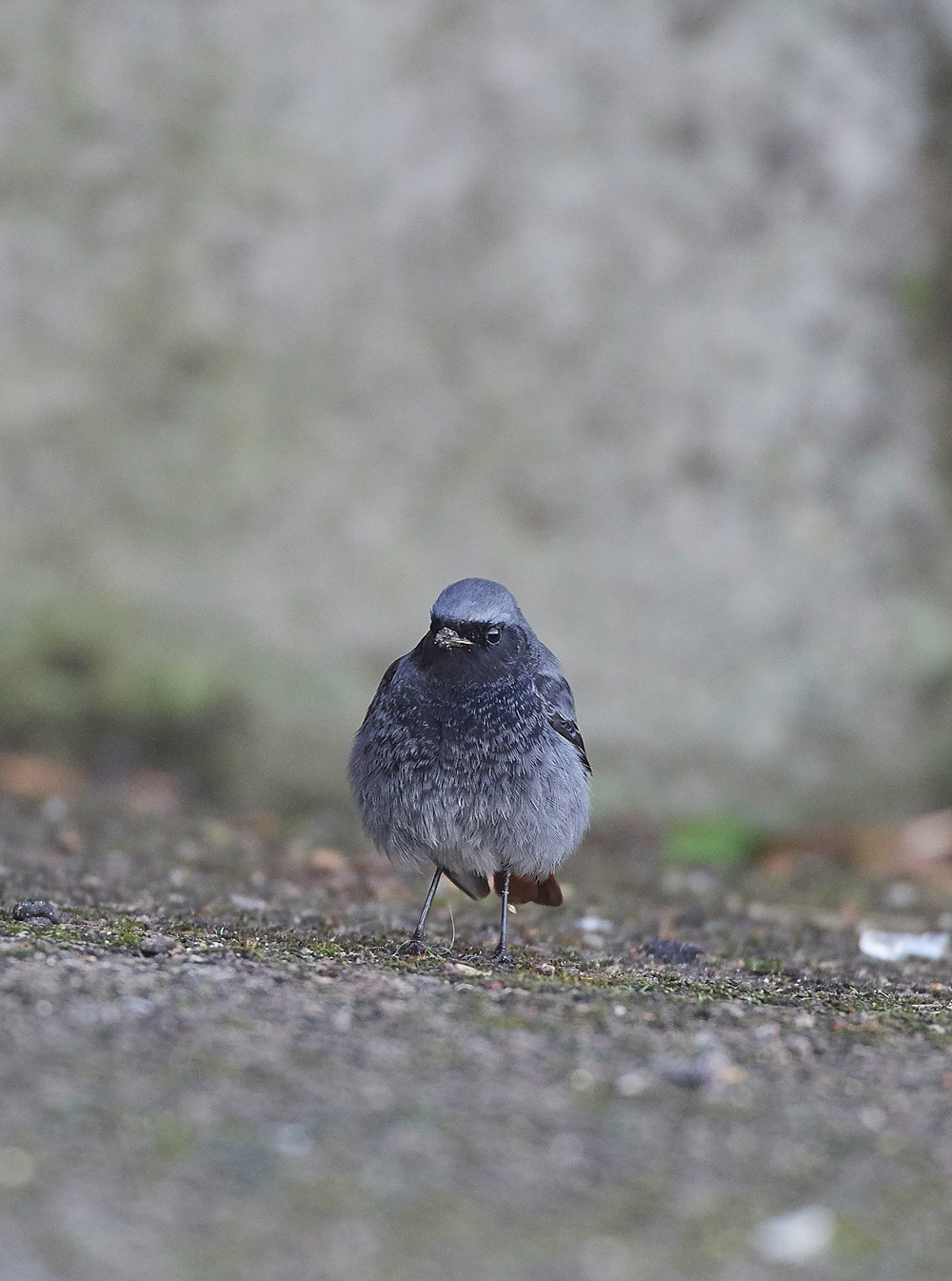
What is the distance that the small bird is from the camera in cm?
443

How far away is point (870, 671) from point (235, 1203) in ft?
20.8

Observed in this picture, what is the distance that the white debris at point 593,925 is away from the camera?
5.36 meters

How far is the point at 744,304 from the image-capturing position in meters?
8.12

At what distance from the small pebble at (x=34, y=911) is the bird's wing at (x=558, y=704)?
5.21 feet

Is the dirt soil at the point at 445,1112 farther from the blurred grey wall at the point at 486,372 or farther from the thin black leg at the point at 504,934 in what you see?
the blurred grey wall at the point at 486,372

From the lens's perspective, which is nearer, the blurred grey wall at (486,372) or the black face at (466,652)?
the black face at (466,652)

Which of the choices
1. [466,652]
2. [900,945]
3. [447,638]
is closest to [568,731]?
[466,652]

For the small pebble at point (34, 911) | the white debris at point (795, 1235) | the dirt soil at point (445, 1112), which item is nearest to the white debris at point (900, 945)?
the dirt soil at point (445, 1112)

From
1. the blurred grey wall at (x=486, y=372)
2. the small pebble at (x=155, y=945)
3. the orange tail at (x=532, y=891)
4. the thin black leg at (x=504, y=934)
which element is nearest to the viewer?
the small pebble at (x=155, y=945)

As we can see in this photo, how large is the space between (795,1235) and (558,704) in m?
2.66

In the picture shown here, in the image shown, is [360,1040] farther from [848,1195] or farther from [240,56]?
[240,56]

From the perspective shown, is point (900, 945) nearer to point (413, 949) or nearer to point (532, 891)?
point (532, 891)

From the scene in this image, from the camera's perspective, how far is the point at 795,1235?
2.22m

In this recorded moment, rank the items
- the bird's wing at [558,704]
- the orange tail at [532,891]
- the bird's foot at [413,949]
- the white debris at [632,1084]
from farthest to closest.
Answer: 1. the orange tail at [532,891]
2. the bird's wing at [558,704]
3. the bird's foot at [413,949]
4. the white debris at [632,1084]
